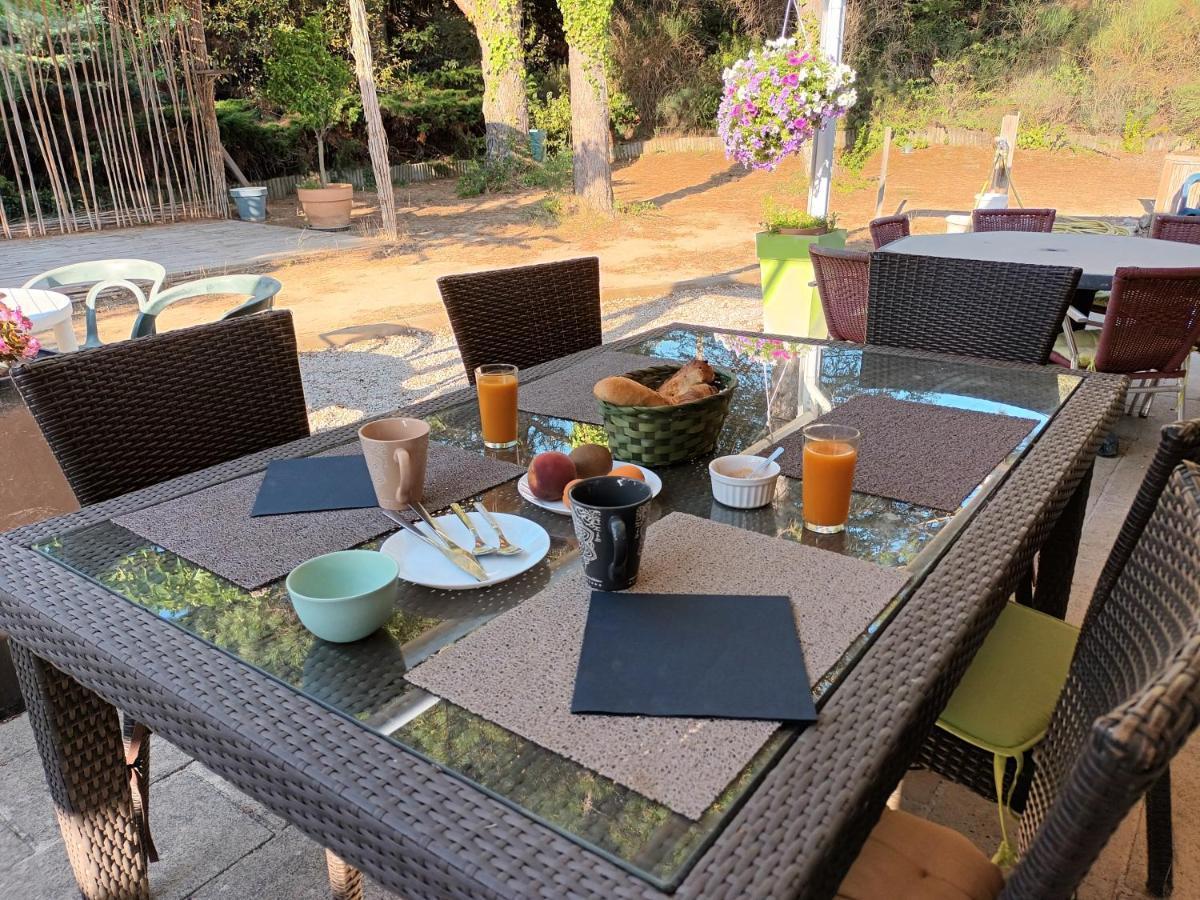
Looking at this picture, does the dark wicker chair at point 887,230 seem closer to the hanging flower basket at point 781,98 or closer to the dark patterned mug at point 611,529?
the hanging flower basket at point 781,98

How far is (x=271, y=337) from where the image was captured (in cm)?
170

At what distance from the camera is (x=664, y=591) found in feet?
3.21

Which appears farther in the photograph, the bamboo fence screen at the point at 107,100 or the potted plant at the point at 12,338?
the bamboo fence screen at the point at 107,100

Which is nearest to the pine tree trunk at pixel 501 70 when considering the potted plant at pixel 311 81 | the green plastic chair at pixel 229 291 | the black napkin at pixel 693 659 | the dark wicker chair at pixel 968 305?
the potted plant at pixel 311 81

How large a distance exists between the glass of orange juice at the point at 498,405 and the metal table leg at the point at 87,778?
69cm

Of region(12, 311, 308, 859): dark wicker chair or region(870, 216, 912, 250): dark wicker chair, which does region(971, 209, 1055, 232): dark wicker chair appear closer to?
region(870, 216, 912, 250): dark wicker chair

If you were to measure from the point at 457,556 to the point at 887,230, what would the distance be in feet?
12.8

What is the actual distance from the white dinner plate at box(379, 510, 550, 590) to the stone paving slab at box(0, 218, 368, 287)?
6.53 meters

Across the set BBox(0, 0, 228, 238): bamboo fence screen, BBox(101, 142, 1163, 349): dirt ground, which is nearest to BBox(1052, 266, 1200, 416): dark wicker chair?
BBox(101, 142, 1163, 349): dirt ground

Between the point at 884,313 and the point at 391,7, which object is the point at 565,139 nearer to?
the point at 391,7

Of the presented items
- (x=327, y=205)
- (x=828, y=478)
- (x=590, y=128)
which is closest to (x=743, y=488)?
(x=828, y=478)

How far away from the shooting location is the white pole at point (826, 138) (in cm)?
458

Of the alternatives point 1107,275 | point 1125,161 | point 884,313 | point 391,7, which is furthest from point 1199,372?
point 391,7

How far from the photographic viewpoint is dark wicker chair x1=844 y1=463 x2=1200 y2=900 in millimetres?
568
